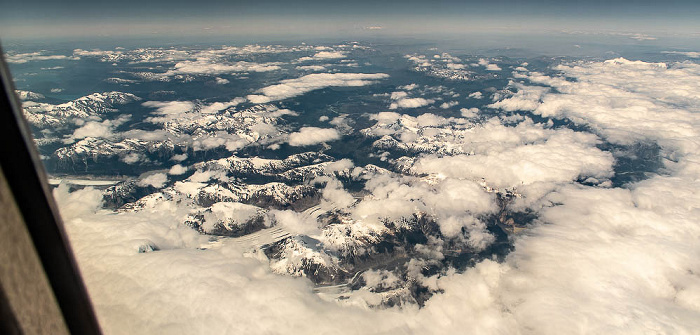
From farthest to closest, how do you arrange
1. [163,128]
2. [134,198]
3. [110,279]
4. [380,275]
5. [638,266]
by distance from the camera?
[163,128] < [134,198] < [380,275] < [638,266] < [110,279]

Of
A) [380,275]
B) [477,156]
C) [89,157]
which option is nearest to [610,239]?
[380,275]

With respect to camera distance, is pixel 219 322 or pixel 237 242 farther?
pixel 237 242

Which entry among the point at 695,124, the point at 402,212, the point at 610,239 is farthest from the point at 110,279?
the point at 695,124

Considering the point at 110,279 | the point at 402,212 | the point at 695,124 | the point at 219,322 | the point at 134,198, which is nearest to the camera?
the point at 110,279

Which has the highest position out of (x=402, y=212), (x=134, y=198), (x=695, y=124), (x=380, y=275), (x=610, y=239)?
(x=695, y=124)

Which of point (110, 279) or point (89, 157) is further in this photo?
point (89, 157)

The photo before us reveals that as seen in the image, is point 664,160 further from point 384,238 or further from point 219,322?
point 219,322

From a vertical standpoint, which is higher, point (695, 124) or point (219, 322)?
point (219, 322)

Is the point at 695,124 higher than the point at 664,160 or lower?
higher

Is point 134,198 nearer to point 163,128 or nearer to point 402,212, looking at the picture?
point 163,128
